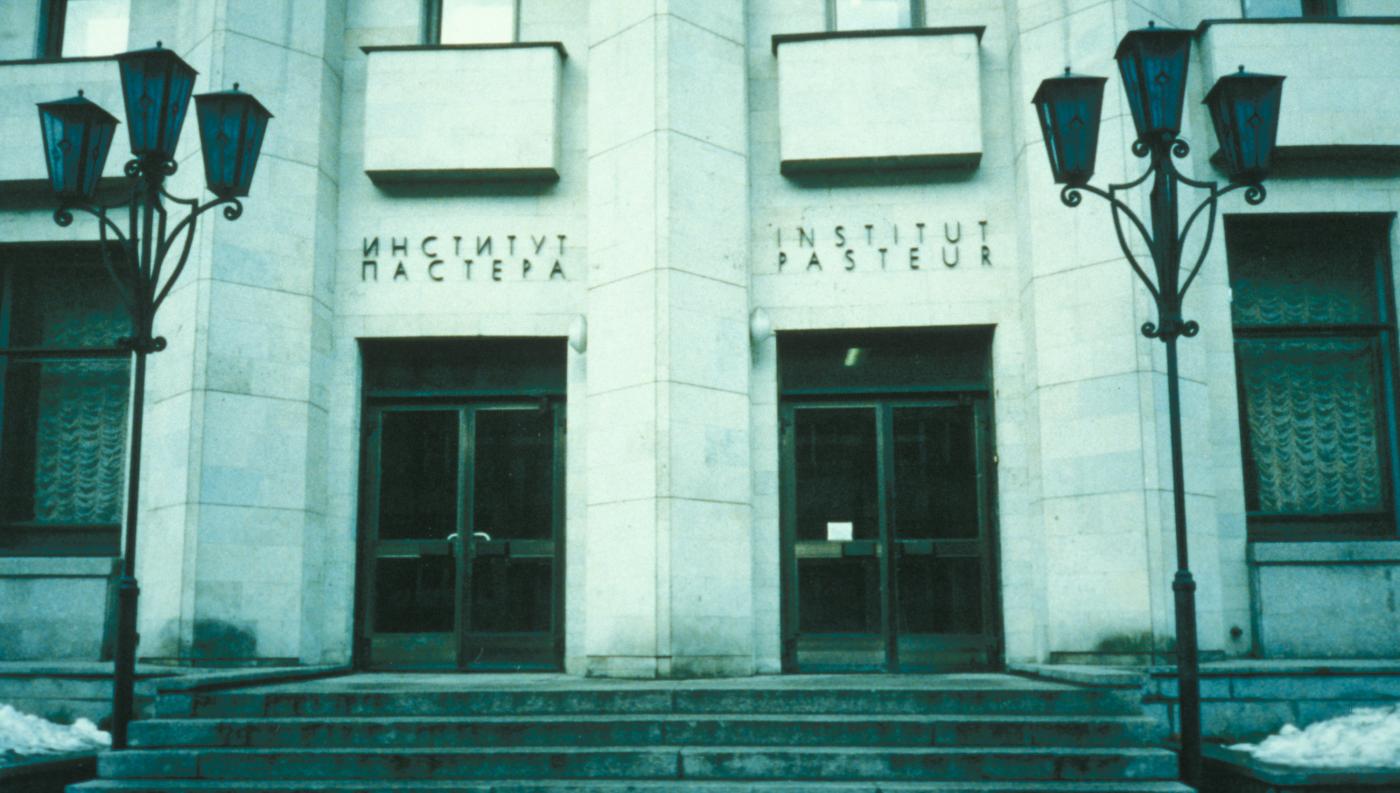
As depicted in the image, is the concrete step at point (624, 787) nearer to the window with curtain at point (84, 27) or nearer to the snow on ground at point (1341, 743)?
the snow on ground at point (1341, 743)

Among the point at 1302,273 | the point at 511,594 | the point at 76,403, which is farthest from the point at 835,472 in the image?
the point at 76,403

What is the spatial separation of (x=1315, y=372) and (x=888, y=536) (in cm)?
437

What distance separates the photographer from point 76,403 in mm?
12312

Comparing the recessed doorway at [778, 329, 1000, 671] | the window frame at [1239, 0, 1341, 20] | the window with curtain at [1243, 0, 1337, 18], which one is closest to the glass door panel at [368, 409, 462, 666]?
the recessed doorway at [778, 329, 1000, 671]

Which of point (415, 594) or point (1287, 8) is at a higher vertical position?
point (1287, 8)

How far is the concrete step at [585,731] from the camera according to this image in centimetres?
820

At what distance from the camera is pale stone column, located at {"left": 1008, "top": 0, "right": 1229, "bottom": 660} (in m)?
10.2

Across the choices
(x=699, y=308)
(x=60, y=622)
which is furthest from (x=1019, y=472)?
(x=60, y=622)

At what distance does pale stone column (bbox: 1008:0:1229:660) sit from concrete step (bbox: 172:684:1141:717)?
5.88ft

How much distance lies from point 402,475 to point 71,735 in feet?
12.8

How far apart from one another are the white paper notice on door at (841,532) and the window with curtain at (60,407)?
6.99 meters

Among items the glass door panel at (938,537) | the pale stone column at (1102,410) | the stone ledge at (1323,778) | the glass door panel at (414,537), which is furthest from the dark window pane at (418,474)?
the stone ledge at (1323,778)

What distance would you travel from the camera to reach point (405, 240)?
12125mm

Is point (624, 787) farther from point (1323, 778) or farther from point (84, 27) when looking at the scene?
point (84, 27)
